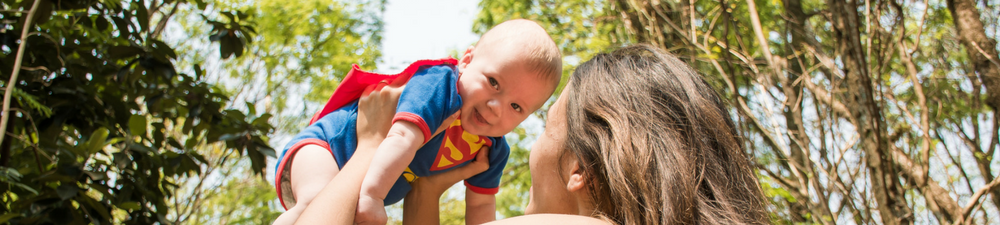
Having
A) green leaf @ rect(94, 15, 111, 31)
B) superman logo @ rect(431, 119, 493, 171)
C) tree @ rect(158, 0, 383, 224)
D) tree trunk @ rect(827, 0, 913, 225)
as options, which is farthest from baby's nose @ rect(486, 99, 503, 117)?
tree @ rect(158, 0, 383, 224)

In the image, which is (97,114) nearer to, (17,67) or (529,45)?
(17,67)

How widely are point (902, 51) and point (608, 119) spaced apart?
2.04m

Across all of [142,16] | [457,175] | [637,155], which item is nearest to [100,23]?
[142,16]

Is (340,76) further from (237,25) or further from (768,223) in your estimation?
(768,223)

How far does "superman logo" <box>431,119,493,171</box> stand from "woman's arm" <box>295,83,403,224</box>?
0.72 feet

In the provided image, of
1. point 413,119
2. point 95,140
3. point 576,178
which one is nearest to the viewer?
point 576,178

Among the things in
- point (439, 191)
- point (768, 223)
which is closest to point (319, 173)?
point (439, 191)

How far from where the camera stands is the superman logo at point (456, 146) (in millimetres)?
1759

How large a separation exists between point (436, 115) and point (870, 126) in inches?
73.2

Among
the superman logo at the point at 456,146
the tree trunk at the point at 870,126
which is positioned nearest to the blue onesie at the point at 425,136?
the superman logo at the point at 456,146

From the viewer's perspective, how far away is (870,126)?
2.39 m

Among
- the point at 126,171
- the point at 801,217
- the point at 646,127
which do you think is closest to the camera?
the point at 646,127

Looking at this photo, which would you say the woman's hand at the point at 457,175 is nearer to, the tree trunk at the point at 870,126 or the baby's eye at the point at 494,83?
the baby's eye at the point at 494,83

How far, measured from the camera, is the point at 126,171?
244cm
